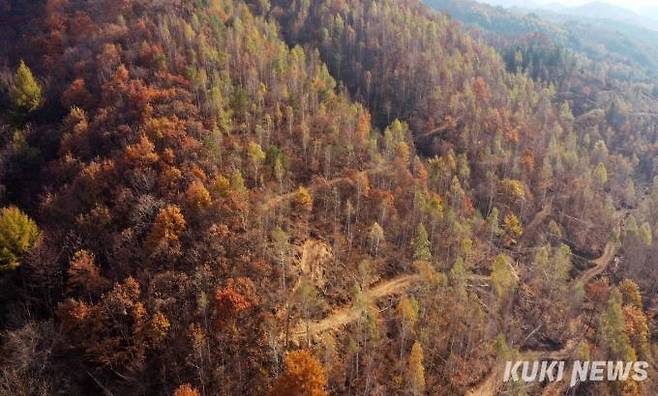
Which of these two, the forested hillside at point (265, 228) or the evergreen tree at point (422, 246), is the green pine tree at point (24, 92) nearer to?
the forested hillside at point (265, 228)

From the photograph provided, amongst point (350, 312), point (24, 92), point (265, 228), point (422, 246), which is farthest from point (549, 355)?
point (24, 92)

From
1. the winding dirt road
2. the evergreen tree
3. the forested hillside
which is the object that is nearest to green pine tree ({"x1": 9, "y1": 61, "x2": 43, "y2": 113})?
the forested hillside

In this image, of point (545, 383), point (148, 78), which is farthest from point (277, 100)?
point (545, 383)

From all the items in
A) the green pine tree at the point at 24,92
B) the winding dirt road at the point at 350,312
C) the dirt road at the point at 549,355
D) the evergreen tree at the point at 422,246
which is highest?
the green pine tree at the point at 24,92

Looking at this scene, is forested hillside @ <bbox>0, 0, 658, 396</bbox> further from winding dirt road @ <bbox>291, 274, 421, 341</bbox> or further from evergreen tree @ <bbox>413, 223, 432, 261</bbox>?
evergreen tree @ <bbox>413, 223, 432, 261</bbox>

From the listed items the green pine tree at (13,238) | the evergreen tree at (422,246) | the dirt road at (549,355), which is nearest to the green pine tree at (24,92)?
the green pine tree at (13,238)

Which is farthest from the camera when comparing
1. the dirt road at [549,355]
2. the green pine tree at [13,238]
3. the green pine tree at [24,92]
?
the green pine tree at [24,92]

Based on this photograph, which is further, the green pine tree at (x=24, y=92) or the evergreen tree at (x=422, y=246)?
the green pine tree at (x=24, y=92)

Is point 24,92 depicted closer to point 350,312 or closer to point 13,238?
point 13,238
